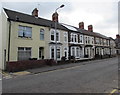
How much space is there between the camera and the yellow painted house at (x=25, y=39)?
14.8 meters

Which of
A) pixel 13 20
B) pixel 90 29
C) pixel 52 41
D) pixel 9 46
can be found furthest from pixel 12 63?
pixel 90 29

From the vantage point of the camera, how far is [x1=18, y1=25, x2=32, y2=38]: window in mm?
15917

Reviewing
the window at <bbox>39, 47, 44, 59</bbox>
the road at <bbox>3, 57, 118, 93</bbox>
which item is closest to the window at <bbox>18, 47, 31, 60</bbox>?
the window at <bbox>39, 47, 44, 59</bbox>

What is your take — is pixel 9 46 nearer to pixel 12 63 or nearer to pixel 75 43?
pixel 12 63

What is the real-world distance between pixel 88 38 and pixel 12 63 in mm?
22078

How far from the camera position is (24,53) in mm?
16094

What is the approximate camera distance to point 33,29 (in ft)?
57.0

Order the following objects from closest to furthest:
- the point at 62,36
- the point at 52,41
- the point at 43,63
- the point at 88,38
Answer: the point at 43,63
the point at 52,41
the point at 62,36
the point at 88,38

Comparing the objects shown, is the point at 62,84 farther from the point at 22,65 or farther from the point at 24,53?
the point at 24,53

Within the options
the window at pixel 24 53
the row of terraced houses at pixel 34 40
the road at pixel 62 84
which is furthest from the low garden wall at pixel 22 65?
the road at pixel 62 84

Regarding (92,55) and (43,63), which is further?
(92,55)

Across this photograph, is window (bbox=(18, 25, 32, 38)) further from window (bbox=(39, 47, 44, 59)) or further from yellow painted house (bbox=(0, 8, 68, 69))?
window (bbox=(39, 47, 44, 59))

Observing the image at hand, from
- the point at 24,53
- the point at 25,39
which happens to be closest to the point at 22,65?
the point at 24,53

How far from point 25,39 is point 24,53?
2084mm
